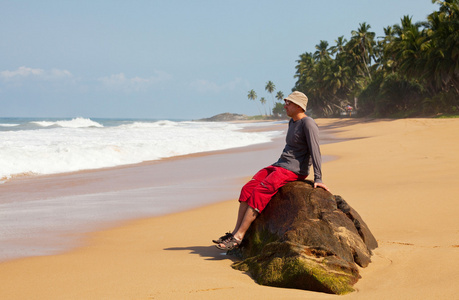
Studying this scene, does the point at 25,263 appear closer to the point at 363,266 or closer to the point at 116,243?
the point at 116,243

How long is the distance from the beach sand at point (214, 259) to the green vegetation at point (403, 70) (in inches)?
1349

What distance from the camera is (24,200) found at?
26.9 ft

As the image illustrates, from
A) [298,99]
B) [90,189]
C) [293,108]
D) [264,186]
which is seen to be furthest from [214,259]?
[90,189]

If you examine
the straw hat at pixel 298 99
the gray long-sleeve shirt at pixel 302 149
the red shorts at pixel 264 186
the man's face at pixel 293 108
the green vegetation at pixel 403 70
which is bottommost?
the red shorts at pixel 264 186

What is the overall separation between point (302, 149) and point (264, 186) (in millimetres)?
556

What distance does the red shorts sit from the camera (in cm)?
443

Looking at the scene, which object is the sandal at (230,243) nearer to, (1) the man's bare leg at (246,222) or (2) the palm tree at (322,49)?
(1) the man's bare leg at (246,222)

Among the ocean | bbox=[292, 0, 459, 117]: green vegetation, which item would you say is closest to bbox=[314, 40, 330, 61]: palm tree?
bbox=[292, 0, 459, 117]: green vegetation

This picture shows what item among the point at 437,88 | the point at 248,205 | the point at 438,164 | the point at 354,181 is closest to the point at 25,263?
the point at 248,205

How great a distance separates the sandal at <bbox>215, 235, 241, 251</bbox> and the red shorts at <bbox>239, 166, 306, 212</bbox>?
1.25 feet

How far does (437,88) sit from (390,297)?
153 feet

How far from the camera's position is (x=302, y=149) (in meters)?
4.55

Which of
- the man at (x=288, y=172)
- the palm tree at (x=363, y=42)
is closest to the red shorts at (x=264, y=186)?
the man at (x=288, y=172)

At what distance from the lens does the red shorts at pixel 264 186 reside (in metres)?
4.43
